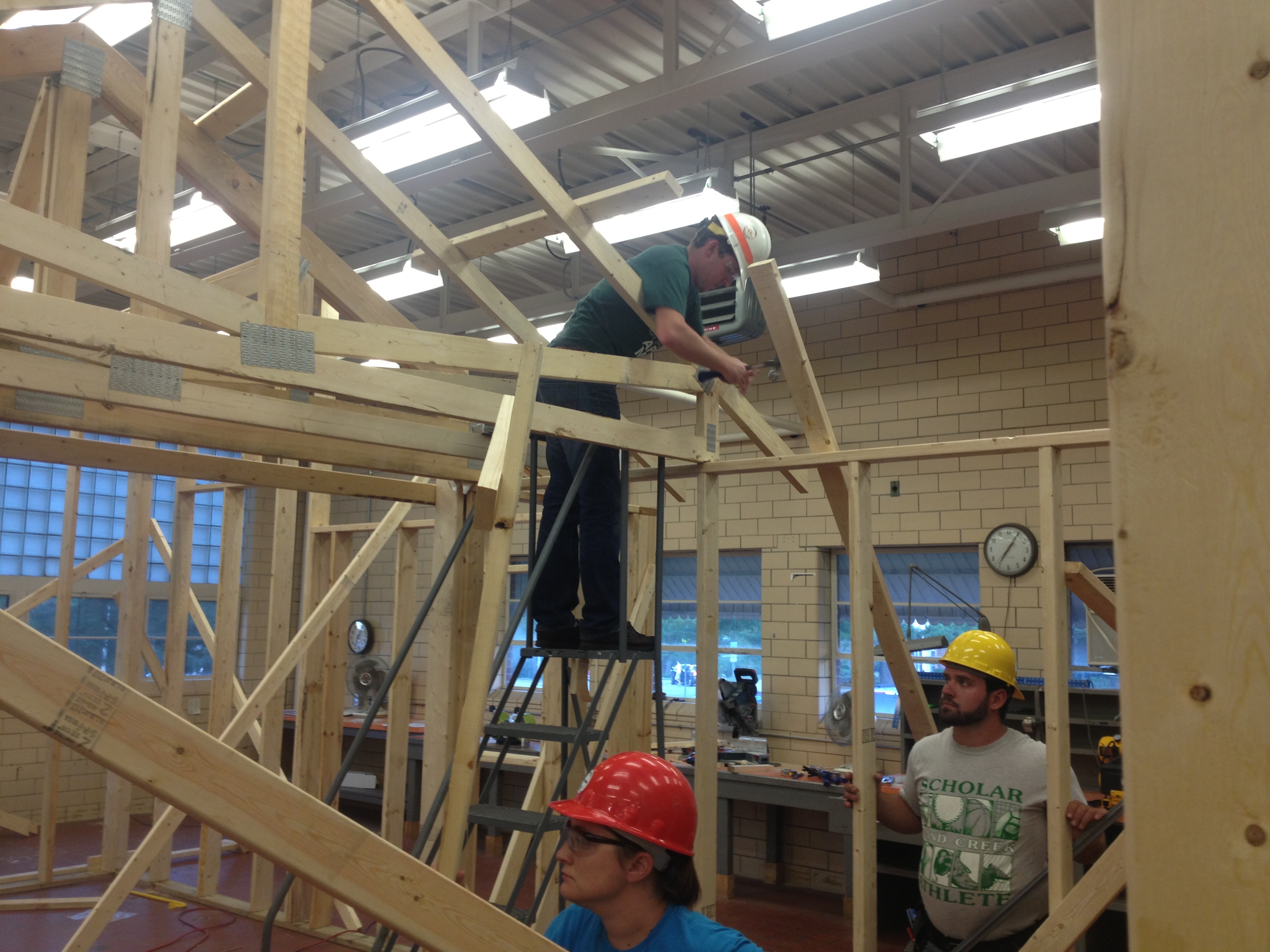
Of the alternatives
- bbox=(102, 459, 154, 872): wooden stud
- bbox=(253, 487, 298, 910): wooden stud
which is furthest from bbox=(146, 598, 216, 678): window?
bbox=(253, 487, 298, 910): wooden stud

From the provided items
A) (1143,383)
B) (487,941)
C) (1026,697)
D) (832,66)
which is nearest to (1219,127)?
Result: (1143,383)

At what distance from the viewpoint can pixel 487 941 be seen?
1.77 m

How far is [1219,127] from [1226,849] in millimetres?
652

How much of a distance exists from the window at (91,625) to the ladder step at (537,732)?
941 centimetres

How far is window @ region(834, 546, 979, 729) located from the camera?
9062 millimetres

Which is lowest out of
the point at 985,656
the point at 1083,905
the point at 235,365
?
the point at 1083,905

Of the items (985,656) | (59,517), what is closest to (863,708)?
(985,656)

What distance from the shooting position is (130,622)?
7602mm

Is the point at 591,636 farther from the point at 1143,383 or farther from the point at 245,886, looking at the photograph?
the point at 245,886

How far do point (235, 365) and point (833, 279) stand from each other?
19.7ft

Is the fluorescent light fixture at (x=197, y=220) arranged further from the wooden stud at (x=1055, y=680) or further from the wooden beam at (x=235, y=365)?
the wooden stud at (x=1055, y=680)

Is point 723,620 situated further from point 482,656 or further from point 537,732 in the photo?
point 482,656

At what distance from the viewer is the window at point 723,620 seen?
10.4m

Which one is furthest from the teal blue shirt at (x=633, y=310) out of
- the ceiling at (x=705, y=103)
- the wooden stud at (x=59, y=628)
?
the wooden stud at (x=59, y=628)
